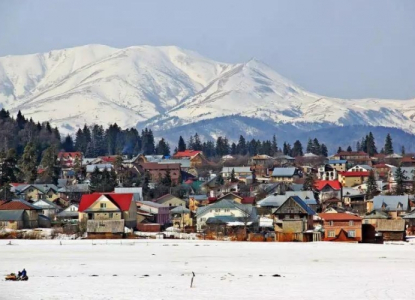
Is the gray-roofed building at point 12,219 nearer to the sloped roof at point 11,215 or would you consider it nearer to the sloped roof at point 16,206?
the sloped roof at point 11,215

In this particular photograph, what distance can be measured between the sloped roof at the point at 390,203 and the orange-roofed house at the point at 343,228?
2391 cm

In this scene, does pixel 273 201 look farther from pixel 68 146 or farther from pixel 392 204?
pixel 68 146

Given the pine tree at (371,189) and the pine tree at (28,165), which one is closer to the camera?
the pine tree at (371,189)

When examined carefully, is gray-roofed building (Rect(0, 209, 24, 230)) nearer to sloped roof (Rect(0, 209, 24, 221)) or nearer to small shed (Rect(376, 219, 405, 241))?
sloped roof (Rect(0, 209, 24, 221))

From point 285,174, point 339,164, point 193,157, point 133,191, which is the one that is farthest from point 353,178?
point 133,191

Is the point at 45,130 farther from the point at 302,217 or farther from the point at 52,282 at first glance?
the point at 52,282

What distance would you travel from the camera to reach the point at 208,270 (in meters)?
42.3

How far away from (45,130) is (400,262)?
370 ft

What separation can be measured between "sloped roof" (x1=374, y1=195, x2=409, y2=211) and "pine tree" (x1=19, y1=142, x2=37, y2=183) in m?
38.9

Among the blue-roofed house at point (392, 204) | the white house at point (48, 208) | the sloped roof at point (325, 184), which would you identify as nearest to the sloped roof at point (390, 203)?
the blue-roofed house at point (392, 204)

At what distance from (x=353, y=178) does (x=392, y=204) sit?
4114cm

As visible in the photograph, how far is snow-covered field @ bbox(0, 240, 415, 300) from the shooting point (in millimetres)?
34781

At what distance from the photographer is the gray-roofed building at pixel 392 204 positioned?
300 ft

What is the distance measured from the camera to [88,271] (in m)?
41.7
